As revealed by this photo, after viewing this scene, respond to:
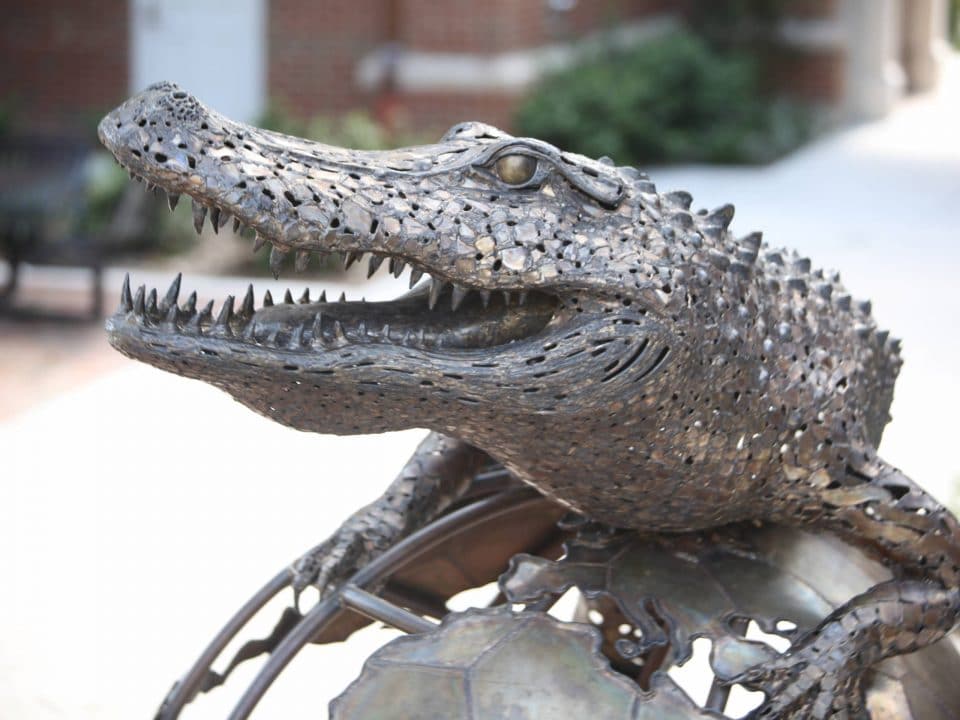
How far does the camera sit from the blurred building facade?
1293 cm

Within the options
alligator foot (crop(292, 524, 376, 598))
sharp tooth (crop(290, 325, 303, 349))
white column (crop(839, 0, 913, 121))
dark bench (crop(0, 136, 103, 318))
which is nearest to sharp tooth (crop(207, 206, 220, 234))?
sharp tooth (crop(290, 325, 303, 349))

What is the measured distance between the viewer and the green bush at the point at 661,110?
1298cm

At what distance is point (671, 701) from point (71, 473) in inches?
196

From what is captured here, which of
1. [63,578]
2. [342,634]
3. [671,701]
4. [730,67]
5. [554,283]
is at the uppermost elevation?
[730,67]

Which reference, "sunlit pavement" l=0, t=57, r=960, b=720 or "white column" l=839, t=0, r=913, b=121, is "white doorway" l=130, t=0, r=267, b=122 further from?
"white column" l=839, t=0, r=913, b=121

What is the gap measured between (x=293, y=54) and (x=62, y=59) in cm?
252

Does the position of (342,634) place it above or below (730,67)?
below

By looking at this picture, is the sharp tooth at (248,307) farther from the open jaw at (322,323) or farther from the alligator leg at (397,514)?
the alligator leg at (397,514)

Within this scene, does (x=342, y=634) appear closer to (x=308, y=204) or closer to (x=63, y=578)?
(x=308, y=204)

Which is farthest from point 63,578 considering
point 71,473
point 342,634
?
point 342,634

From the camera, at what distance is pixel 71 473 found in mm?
6617

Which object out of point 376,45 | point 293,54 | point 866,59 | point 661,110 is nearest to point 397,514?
point 376,45

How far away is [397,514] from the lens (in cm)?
287

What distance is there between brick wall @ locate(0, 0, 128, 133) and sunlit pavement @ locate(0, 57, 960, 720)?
4.61m
